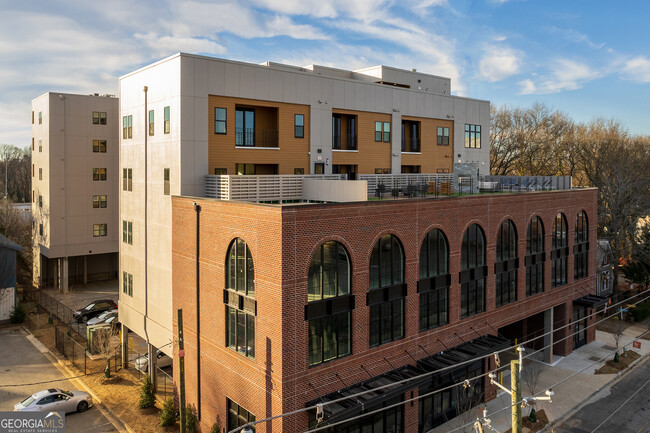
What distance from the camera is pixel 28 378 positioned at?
105 feet

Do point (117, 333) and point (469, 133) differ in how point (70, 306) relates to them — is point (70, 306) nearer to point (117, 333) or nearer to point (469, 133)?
point (117, 333)

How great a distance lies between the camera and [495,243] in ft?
99.1

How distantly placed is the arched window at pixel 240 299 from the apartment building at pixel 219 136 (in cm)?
648

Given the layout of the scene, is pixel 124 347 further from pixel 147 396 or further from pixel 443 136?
pixel 443 136

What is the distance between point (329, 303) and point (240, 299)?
12.9 ft

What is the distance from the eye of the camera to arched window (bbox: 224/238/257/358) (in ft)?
69.7

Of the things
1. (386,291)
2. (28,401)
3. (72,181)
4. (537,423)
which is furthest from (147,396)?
(72,181)

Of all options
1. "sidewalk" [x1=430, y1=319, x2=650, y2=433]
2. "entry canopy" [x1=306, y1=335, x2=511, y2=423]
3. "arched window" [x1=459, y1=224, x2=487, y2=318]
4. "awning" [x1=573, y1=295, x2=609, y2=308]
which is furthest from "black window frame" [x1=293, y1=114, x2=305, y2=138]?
"awning" [x1=573, y1=295, x2=609, y2=308]

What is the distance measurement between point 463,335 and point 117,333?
85.6 ft

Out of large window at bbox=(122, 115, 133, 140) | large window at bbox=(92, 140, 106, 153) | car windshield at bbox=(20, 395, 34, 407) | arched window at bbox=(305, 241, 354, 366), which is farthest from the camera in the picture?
large window at bbox=(92, 140, 106, 153)

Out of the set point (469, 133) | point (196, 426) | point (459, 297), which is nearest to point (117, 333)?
point (196, 426)

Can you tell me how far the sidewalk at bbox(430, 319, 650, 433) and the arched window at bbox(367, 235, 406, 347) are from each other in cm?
626

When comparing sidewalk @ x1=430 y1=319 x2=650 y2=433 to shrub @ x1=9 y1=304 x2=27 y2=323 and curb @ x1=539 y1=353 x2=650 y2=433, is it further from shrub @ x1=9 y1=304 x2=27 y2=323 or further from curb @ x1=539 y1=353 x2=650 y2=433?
shrub @ x1=9 y1=304 x2=27 y2=323

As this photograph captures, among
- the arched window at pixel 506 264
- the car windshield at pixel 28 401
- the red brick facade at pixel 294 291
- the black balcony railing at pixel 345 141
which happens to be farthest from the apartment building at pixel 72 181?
the arched window at pixel 506 264
